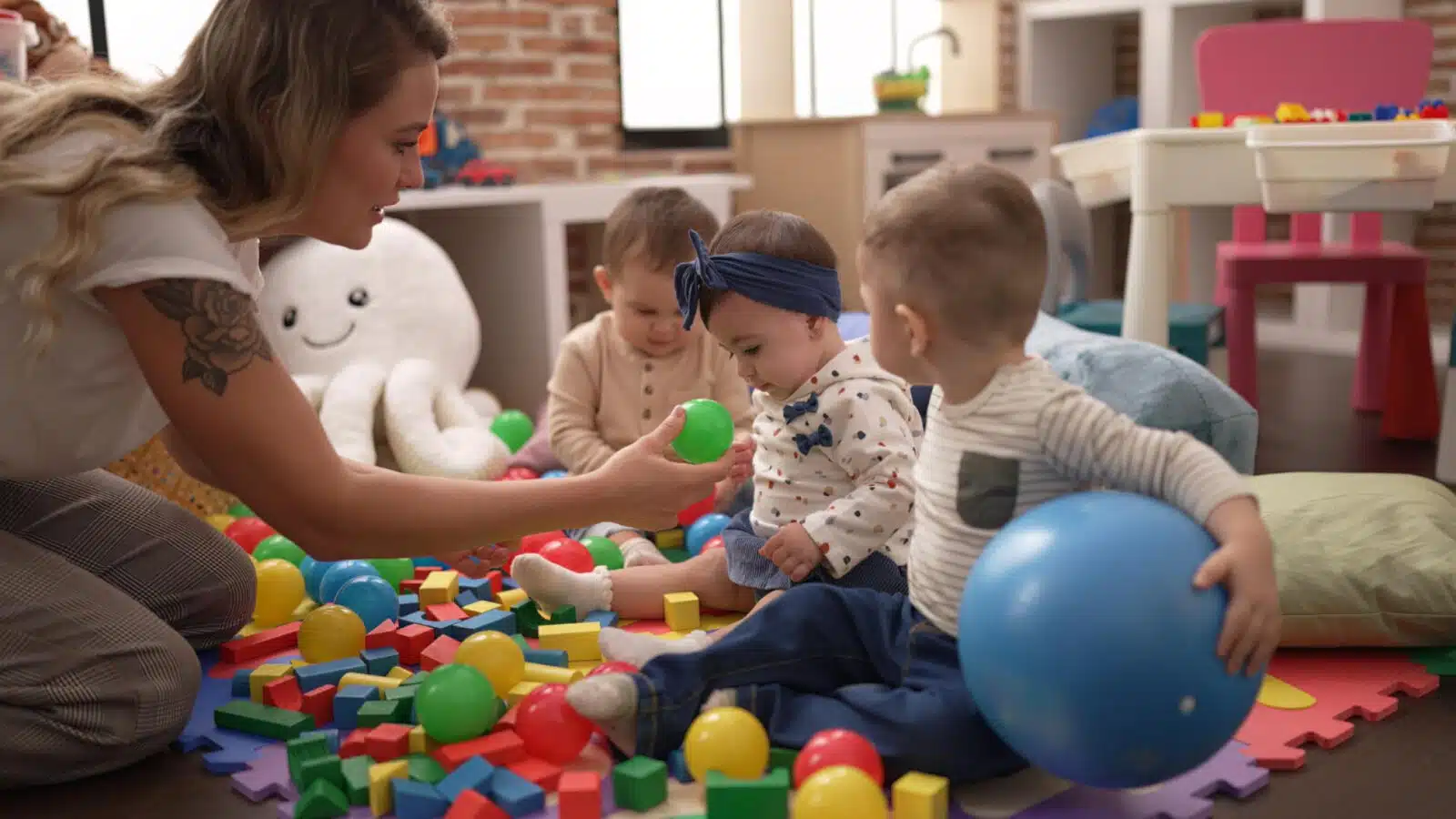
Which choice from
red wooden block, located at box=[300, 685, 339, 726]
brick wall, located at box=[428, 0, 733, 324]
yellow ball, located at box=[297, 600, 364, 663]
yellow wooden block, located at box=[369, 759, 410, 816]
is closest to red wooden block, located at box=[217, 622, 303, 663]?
yellow ball, located at box=[297, 600, 364, 663]

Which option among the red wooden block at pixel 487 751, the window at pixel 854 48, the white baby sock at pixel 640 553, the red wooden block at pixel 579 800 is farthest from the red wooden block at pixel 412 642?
the window at pixel 854 48

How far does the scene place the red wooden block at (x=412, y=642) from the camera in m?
2.04

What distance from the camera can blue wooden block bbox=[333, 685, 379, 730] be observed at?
1803mm

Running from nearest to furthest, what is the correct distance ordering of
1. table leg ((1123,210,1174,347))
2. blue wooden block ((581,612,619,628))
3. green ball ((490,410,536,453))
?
blue wooden block ((581,612,619,628)), table leg ((1123,210,1174,347)), green ball ((490,410,536,453))

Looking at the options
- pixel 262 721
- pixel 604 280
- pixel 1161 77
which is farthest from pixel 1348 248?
pixel 262 721

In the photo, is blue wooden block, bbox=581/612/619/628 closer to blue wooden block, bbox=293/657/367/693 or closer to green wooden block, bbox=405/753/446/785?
blue wooden block, bbox=293/657/367/693

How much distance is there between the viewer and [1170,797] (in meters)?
1.54

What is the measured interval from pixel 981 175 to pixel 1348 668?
934 millimetres

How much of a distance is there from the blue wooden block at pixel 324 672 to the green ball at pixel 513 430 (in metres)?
1.50

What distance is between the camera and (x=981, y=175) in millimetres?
1543

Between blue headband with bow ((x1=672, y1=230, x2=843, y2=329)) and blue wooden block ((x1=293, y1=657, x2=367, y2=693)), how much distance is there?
0.67 m

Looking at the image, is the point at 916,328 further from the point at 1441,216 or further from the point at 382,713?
the point at 1441,216

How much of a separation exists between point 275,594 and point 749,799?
1135 mm

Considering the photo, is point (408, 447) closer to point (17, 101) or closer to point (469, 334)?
point (469, 334)
